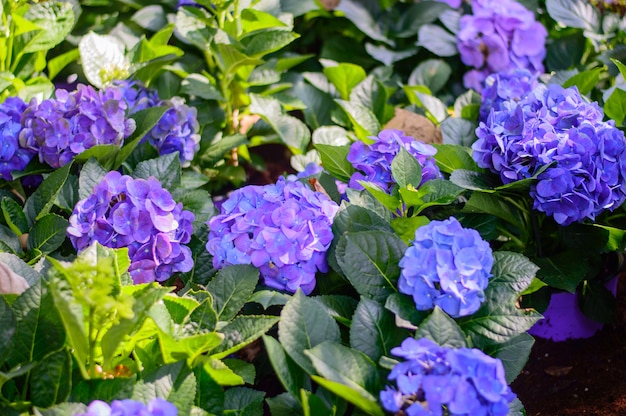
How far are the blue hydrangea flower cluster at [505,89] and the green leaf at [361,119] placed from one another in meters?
0.29

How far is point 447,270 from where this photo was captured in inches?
47.4

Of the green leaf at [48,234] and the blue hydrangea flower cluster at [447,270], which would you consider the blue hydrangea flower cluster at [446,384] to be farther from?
the green leaf at [48,234]

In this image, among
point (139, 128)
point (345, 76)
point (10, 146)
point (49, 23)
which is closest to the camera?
point (10, 146)

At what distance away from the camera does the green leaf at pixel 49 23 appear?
6.61 feet

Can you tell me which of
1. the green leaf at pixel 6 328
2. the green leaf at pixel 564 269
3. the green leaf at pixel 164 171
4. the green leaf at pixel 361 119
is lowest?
the green leaf at pixel 564 269

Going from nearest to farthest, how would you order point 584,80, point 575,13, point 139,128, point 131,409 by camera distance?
1. point 131,409
2. point 139,128
3. point 584,80
4. point 575,13

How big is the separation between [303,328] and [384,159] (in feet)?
1.71

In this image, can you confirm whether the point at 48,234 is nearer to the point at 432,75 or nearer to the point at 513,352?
the point at 513,352

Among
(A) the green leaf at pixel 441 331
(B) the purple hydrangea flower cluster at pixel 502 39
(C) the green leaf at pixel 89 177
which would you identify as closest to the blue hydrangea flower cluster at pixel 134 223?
(C) the green leaf at pixel 89 177

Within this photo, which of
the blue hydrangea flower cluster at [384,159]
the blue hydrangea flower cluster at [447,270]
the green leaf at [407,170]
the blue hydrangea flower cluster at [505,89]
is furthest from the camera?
the blue hydrangea flower cluster at [505,89]

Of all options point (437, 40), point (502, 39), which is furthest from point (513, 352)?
point (437, 40)

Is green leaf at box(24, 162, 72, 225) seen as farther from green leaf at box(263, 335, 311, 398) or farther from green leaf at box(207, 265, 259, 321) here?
green leaf at box(263, 335, 311, 398)

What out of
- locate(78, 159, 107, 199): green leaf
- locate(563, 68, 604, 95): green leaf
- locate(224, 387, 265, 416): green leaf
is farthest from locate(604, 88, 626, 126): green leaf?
locate(78, 159, 107, 199): green leaf

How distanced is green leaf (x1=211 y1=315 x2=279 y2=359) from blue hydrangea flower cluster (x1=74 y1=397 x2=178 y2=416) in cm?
23
